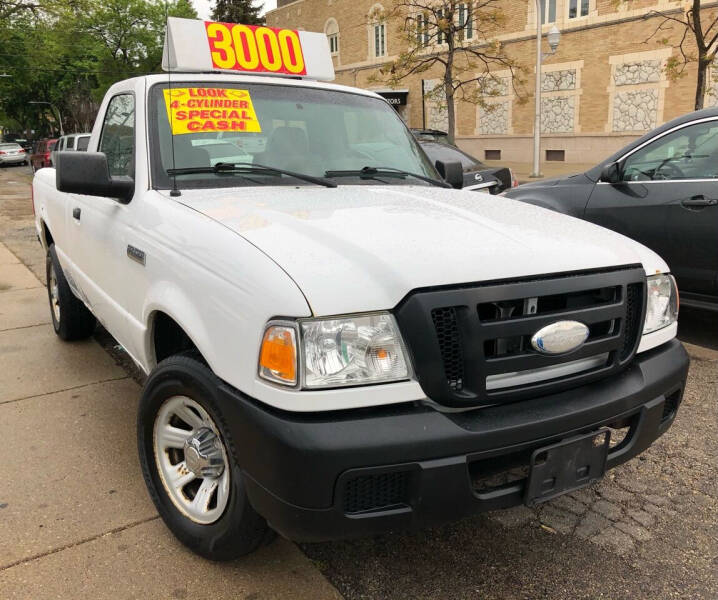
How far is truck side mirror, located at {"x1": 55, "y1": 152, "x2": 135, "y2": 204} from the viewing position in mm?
2693

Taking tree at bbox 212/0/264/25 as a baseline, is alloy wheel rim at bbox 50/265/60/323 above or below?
below

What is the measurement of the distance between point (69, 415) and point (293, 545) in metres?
1.89

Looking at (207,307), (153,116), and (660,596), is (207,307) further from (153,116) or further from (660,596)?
(660,596)

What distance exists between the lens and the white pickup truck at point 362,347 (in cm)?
183

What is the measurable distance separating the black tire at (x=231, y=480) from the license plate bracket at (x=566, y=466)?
916 millimetres

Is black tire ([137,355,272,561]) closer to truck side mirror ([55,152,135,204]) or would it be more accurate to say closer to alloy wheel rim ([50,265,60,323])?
truck side mirror ([55,152,135,204])

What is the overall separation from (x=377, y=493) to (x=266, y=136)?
1950 mm

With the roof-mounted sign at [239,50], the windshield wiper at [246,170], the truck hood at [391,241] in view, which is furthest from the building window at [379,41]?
the truck hood at [391,241]

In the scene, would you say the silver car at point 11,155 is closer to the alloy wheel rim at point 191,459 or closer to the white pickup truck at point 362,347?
the white pickup truck at point 362,347

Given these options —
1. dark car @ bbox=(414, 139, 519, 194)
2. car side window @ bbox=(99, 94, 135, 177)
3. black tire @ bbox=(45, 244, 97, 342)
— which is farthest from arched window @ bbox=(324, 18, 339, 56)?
car side window @ bbox=(99, 94, 135, 177)

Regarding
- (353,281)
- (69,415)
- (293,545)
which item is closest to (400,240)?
(353,281)

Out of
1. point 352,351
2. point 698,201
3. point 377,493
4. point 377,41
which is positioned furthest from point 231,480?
point 377,41

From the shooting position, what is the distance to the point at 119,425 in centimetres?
357

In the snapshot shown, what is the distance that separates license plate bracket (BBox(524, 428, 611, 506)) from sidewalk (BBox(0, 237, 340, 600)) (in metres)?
0.83
